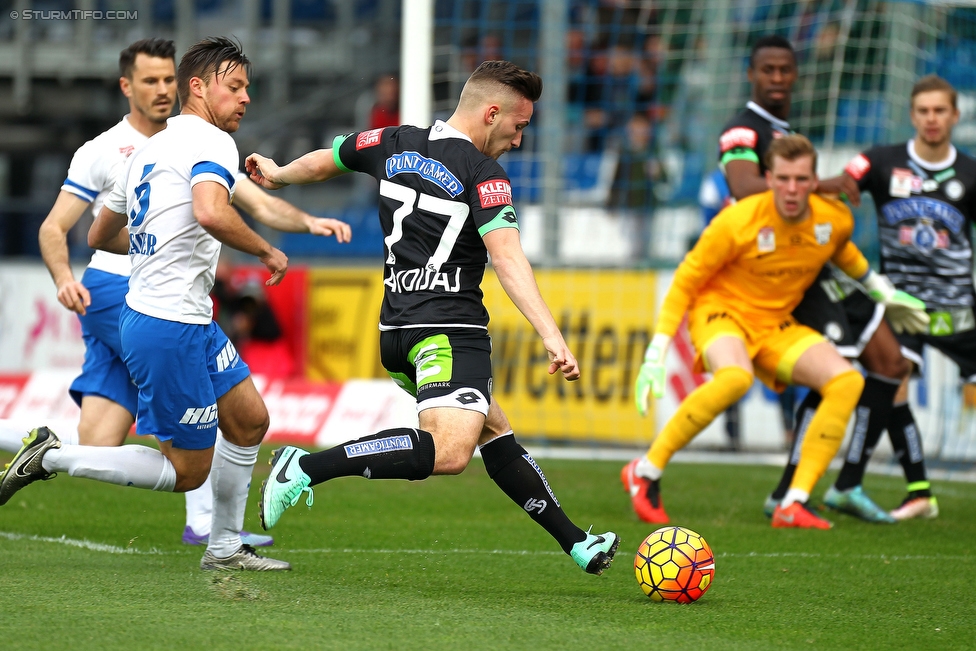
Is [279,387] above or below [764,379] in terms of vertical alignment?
below

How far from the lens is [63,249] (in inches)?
227

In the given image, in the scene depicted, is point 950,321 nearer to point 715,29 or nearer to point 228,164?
point 228,164

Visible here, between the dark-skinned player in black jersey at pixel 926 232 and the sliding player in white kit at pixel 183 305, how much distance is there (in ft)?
13.4

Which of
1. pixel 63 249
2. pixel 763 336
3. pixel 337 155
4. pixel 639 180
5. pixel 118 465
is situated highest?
pixel 337 155

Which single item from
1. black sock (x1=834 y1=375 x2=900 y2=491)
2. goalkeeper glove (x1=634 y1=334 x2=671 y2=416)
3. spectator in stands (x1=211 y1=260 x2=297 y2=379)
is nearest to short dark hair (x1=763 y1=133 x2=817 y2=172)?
goalkeeper glove (x1=634 y1=334 x2=671 y2=416)

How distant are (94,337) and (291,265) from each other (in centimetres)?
770

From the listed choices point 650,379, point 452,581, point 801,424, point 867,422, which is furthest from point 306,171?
point 867,422

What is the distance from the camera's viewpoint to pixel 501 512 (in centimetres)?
736

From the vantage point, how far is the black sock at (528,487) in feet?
16.1

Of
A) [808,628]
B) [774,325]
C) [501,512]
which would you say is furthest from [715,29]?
[808,628]

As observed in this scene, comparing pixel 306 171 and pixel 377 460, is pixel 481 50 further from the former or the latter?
pixel 377 460

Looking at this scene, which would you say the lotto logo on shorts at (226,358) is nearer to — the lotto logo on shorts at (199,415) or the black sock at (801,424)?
the lotto logo on shorts at (199,415)

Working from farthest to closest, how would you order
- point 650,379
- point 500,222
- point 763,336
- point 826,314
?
point 826,314
point 763,336
point 650,379
point 500,222

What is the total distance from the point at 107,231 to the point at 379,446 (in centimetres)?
169
